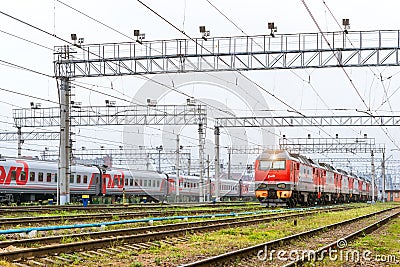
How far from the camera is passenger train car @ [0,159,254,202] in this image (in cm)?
3628

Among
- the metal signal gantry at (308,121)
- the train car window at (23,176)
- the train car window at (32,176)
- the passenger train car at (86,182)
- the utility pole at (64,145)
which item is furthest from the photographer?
the metal signal gantry at (308,121)

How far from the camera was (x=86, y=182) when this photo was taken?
44406 millimetres

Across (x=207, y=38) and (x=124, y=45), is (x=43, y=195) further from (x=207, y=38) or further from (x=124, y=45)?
(x=207, y=38)

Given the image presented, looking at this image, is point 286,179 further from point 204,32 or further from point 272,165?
point 204,32

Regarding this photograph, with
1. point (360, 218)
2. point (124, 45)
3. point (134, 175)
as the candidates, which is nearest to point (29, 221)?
point (360, 218)

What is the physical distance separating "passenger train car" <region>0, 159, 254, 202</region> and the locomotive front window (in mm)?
11289

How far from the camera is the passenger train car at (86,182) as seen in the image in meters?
36.3

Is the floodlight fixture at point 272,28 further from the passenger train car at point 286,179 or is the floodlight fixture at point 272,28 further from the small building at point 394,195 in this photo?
the small building at point 394,195

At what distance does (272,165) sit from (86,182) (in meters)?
16.3

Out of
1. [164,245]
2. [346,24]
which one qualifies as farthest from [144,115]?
[164,245]

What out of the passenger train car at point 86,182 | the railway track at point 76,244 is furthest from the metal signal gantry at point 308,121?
the railway track at point 76,244

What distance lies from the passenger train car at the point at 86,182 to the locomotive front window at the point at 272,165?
1129cm

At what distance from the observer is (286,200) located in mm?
34938

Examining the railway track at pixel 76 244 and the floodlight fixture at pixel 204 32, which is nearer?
the railway track at pixel 76 244
